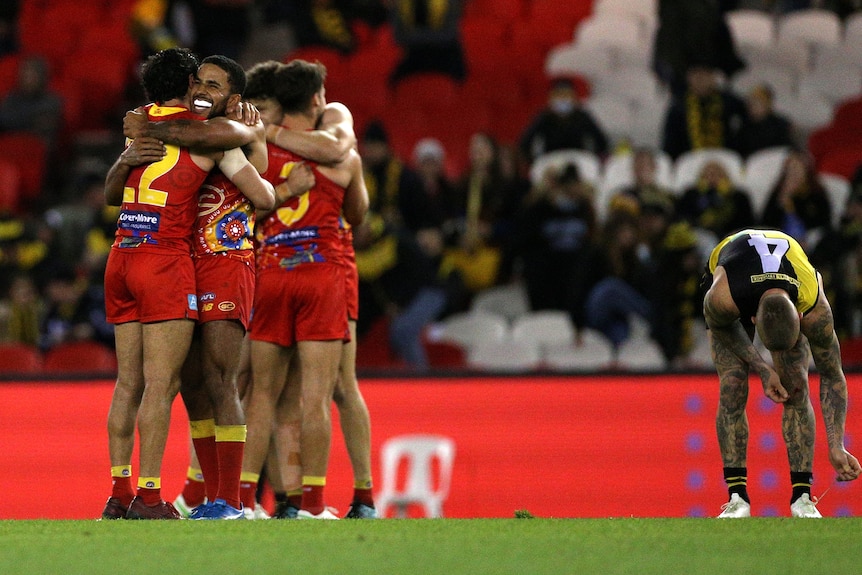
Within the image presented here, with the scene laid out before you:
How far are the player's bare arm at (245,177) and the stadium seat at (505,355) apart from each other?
560 centimetres

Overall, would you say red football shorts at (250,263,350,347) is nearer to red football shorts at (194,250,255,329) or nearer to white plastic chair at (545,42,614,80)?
red football shorts at (194,250,255,329)

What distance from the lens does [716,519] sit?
642 centimetres

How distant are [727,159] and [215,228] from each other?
792 cm

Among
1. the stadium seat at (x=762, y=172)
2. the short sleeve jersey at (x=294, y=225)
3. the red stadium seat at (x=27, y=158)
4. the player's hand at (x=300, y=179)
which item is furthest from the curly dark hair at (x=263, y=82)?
the red stadium seat at (x=27, y=158)

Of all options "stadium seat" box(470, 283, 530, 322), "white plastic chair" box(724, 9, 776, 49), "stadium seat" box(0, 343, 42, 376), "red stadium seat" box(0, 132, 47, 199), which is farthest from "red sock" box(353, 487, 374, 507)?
"white plastic chair" box(724, 9, 776, 49)

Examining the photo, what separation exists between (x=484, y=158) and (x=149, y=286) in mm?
7291

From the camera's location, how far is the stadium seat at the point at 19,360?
11.6m

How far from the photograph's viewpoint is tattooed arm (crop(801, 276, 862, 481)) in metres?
7.00

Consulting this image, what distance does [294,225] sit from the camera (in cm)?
750

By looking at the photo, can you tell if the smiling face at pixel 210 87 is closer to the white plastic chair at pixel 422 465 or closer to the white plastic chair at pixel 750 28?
the white plastic chair at pixel 422 465

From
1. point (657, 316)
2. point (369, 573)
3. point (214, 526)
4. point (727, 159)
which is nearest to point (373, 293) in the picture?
point (657, 316)

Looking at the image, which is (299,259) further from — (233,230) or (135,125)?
(135,125)

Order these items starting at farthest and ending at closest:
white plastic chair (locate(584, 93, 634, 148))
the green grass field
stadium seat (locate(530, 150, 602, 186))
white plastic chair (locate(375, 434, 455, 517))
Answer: white plastic chair (locate(584, 93, 634, 148)), stadium seat (locate(530, 150, 602, 186)), white plastic chair (locate(375, 434, 455, 517)), the green grass field

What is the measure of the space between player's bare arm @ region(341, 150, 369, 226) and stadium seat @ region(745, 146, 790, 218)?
6.04 m
